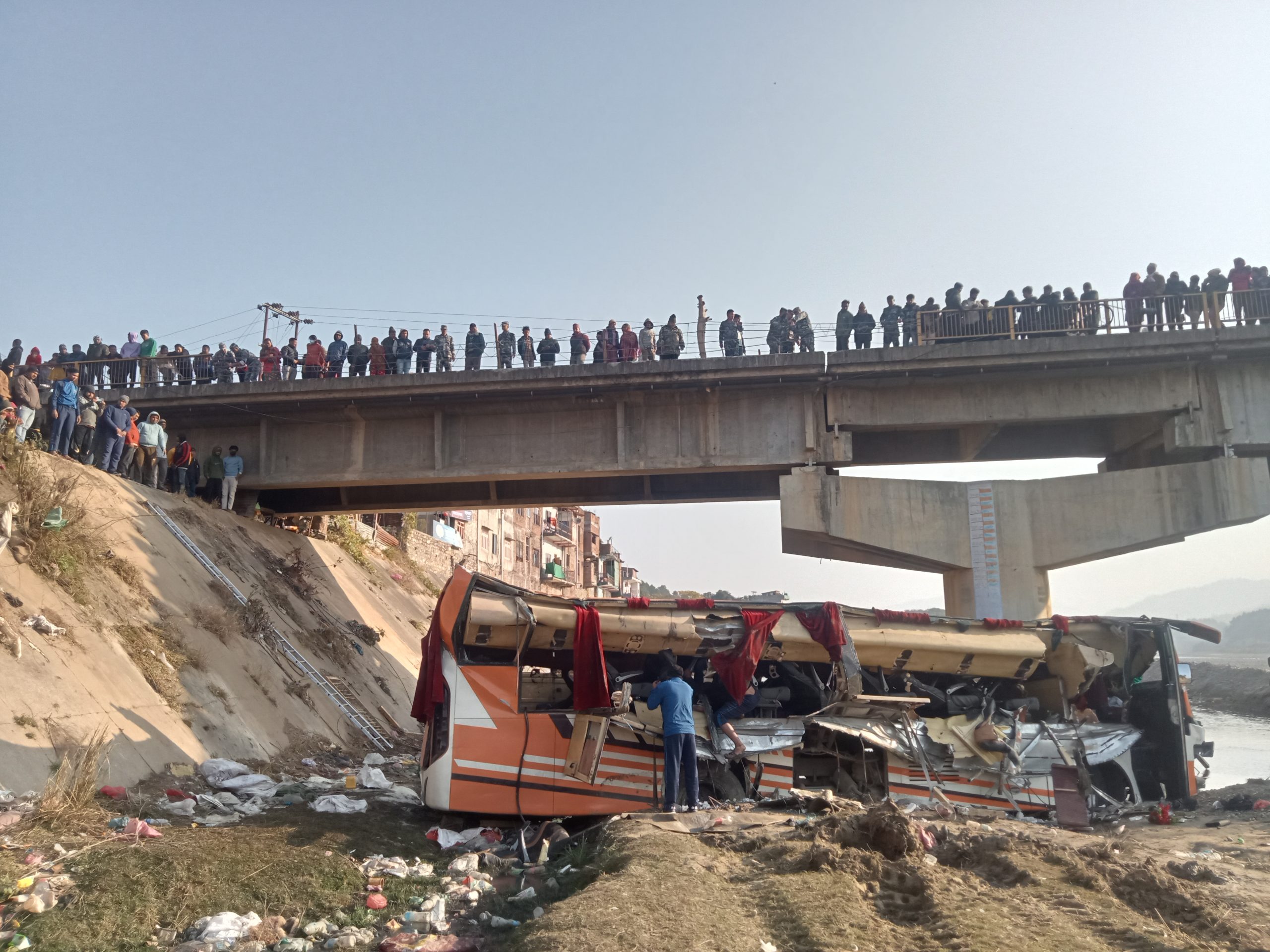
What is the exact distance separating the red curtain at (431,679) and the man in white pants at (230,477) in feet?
36.2

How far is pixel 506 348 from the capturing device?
63.6ft

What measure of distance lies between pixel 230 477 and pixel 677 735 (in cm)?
1367

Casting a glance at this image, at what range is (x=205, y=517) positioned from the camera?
18.1m

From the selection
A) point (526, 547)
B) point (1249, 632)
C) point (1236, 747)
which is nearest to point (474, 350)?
point (1236, 747)

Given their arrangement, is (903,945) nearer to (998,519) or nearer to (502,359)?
(998,519)

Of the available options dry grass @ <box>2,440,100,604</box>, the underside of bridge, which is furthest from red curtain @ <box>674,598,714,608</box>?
dry grass @ <box>2,440,100,604</box>

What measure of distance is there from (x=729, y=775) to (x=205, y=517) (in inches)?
507

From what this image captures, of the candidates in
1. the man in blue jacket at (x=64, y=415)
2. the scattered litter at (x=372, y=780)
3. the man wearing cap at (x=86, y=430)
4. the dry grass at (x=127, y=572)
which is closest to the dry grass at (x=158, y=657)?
the dry grass at (x=127, y=572)

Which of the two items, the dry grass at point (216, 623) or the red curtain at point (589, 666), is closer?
the red curtain at point (589, 666)

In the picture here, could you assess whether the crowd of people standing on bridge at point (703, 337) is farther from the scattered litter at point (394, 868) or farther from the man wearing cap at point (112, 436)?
the scattered litter at point (394, 868)

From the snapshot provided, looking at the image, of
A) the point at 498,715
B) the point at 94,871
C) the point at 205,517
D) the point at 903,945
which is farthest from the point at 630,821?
the point at 205,517

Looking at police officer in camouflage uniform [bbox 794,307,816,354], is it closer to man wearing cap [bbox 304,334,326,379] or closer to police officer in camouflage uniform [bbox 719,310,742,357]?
police officer in camouflage uniform [bbox 719,310,742,357]

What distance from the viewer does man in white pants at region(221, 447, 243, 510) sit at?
1905 cm

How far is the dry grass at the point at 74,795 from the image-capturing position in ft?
24.5
